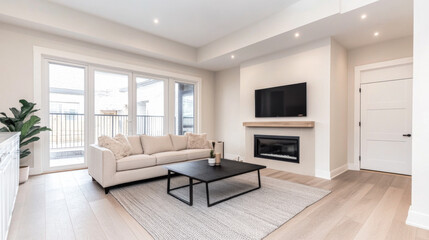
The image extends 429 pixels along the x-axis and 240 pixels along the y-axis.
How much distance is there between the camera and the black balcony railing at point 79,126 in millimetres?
4074

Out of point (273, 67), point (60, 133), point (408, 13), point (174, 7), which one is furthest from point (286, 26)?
point (60, 133)

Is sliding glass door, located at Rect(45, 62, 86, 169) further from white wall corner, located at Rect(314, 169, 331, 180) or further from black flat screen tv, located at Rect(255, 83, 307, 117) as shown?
white wall corner, located at Rect(314, 169, 331, 180)

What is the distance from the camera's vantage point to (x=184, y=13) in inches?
148

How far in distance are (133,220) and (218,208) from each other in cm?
94

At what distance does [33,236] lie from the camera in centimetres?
180

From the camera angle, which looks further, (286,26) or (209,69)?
(209,69)

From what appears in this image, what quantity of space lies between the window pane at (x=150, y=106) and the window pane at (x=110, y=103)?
0.34 m

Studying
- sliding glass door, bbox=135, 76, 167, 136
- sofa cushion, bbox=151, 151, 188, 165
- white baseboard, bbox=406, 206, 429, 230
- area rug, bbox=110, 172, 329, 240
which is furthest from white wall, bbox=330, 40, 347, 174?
sliding glass door, bbox=135, 76, 167, 136

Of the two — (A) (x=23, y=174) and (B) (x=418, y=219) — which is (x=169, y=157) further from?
(B) (x=418, y=219)

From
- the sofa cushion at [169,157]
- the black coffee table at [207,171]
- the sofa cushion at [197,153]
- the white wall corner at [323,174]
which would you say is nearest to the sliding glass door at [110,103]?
the sofa cushion at [169,157]

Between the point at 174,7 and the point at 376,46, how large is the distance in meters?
4.07

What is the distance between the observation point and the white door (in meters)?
3.82

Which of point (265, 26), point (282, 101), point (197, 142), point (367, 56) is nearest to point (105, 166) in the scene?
point (197, 142)

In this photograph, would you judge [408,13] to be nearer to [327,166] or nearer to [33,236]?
[327,166]
